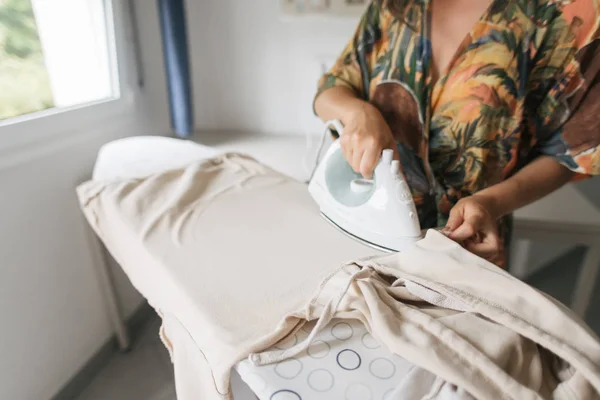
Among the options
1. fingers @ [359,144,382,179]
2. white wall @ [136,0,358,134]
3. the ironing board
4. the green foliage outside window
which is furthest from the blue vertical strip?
the ironing board

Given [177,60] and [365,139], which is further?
[177,60]

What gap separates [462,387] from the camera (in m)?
0.38

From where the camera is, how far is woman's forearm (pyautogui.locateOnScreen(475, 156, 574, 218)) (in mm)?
692

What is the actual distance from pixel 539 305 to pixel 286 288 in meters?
0.31

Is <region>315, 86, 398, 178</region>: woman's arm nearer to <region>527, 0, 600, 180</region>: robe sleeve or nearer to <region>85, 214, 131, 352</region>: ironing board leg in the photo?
<region>527, 0, 600, 180</region>: robe sleeve

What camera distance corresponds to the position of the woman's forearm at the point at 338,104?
80 centimetres

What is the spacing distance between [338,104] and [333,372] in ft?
1.81

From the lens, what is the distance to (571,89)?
68 centimetres

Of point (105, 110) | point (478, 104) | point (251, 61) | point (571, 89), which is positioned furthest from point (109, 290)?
point (571, 89)

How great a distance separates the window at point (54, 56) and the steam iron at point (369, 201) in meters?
0.77

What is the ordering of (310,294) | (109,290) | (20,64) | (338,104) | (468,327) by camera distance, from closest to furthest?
(468,327), (310,294), (338,104), (20,64), (109,290)

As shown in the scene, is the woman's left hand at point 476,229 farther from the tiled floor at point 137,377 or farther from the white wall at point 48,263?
the tiled floor at point 137,377

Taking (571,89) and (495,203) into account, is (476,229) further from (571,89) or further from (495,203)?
(571,89)

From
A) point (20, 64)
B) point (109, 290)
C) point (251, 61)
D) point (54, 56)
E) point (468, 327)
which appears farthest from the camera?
point (251, 61)
